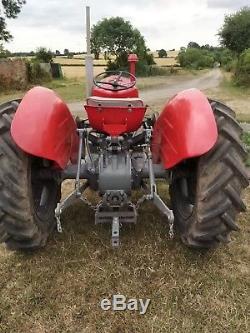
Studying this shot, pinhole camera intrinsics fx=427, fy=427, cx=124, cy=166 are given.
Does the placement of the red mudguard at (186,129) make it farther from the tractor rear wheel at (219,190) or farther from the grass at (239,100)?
the grass at (239,100)

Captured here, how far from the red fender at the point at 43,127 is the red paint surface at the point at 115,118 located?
0.22 meters

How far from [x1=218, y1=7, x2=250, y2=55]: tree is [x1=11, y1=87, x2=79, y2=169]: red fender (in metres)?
24.3

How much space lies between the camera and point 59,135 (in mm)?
2918

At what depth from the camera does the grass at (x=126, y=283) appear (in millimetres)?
2465

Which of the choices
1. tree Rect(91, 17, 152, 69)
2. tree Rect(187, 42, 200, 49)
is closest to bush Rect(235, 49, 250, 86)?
tree Rect(91, 17, 152, 69)

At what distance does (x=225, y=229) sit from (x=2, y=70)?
1518cm

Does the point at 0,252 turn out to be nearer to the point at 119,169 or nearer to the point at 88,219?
the point at 88,219

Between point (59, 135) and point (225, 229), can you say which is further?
point (59, 135)

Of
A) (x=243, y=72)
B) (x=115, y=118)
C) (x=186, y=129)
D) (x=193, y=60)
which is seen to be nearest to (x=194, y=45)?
(x=193, y=60)

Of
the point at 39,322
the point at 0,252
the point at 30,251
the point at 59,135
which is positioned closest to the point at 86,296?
the point at 39,322

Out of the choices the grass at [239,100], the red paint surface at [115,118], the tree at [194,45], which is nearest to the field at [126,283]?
the red paint surface at [115,118]

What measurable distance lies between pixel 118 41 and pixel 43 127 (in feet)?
74.8

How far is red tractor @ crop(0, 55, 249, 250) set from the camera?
2.64m

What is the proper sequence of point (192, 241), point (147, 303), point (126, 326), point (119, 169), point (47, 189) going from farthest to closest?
point (47, 189) → point (119, 169) → point (192, 241) → point (147, 303) → point (126, 326)
